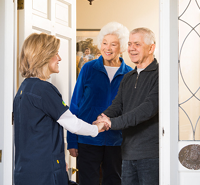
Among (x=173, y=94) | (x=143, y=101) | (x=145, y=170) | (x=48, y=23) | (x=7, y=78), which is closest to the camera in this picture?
(x=173, y=94)

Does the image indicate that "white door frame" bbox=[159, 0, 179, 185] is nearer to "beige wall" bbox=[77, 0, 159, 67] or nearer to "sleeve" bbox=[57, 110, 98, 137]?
"sleeve" bbox=[57, 110, 98, 137]

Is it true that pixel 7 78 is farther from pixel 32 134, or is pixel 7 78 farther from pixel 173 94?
pixel 173 94

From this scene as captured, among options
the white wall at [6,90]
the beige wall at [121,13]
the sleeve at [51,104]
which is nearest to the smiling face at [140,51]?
the sleeve at [51,104]

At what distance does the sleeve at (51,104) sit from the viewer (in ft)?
5.03

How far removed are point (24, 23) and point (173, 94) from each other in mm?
1268

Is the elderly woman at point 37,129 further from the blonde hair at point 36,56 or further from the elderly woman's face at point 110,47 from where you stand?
the elderly woman's face at point 110,47

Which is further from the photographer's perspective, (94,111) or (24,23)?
(94,111)

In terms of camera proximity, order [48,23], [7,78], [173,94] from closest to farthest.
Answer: [173,94], [7,78], [48,23]

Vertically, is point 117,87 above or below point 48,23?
below

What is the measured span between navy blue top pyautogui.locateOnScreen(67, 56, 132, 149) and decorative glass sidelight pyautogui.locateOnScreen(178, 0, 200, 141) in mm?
949

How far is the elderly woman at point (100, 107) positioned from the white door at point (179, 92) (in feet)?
2.89

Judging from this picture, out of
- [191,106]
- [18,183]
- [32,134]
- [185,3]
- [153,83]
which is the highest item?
[185,3]

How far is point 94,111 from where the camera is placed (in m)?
2.34

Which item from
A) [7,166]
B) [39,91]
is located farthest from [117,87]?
[7,166]
